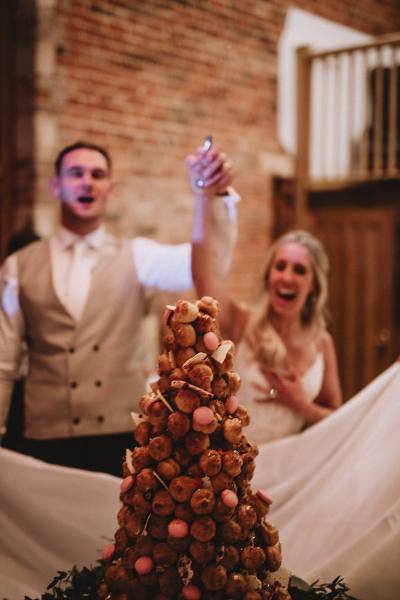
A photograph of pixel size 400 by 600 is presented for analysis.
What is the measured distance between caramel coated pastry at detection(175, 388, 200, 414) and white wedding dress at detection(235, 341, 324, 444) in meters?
1.03

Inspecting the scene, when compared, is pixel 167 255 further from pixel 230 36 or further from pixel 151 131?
pixel 230 36

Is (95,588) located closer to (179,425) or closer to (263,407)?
(179,425)

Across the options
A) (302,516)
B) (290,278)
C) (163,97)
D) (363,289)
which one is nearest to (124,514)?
(302,516)

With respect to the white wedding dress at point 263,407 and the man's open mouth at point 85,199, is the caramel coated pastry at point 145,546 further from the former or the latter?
the man's open mouth at point 85,199

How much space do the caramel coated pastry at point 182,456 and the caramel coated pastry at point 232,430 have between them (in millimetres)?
70

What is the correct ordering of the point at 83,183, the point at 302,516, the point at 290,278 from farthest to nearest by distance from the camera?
the point at 290,278, the point at 83,183, the point at 302,516

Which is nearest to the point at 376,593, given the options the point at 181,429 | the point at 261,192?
the point at 181,429

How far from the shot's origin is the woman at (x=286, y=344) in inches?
88.0

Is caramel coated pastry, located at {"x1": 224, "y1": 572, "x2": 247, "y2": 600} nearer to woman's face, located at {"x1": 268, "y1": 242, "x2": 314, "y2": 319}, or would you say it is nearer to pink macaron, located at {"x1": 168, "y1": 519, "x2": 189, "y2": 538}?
pink macaron, located at {"x1": 168, "y1": 519, "x2": 189, "y2": 538}

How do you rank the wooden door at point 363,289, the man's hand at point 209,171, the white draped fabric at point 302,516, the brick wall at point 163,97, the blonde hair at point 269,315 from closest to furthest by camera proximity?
the white draped fabric at point 302,516 → the man's hand at point 209,171 → the blonde hair at point 269,315 → the brick wall at point 163,97 → the wooden door at point 363,289

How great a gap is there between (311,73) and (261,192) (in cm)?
88

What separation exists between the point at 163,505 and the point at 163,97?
3.52 metres

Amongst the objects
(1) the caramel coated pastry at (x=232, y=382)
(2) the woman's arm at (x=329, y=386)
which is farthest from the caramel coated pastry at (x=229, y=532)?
(2) the woman's arm at (x=329, y=386)

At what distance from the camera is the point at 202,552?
3.72 ft
